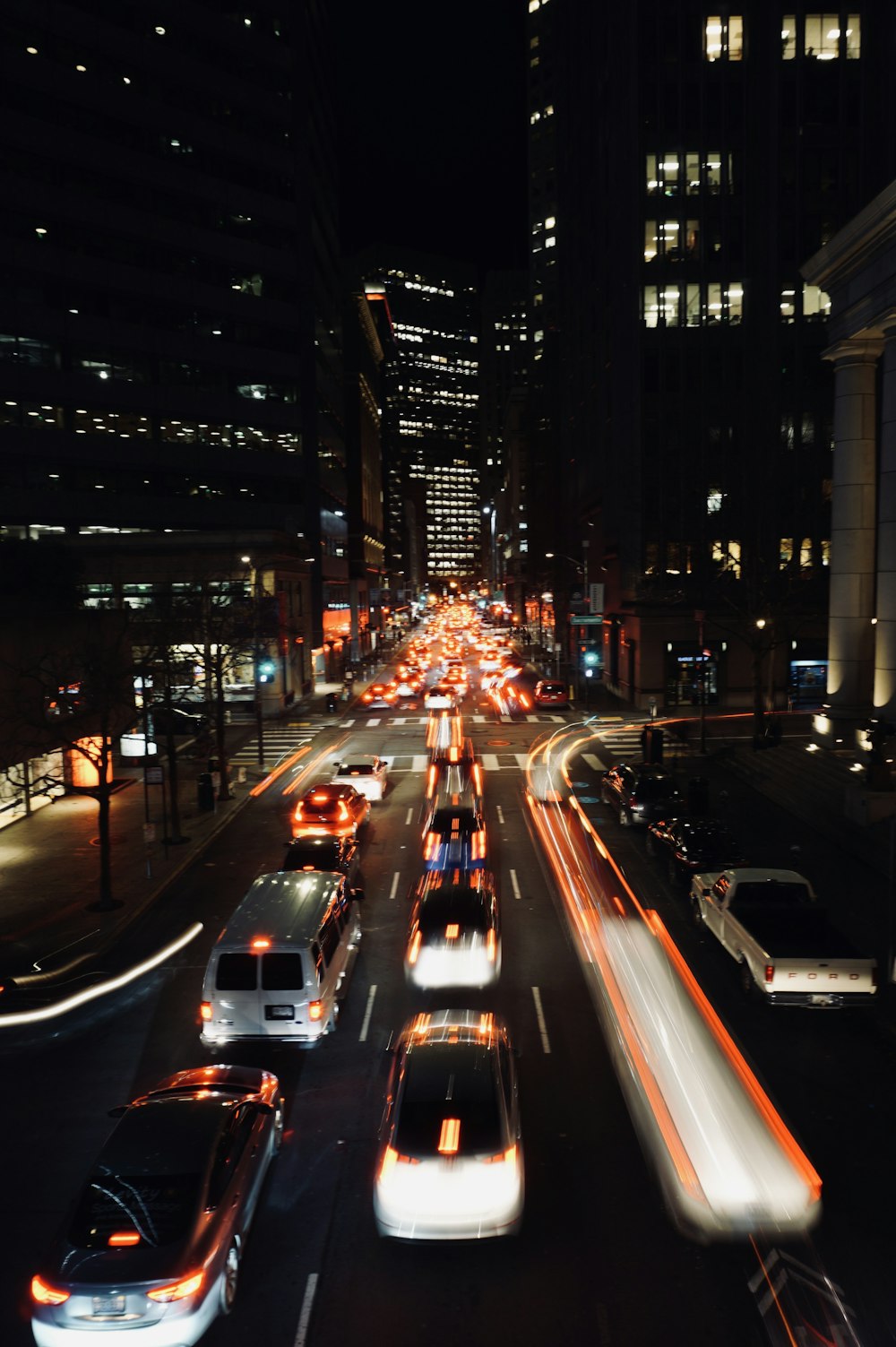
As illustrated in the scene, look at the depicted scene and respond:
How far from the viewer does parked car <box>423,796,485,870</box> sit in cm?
2006

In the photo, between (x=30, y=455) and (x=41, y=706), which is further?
(x=30, y=455)

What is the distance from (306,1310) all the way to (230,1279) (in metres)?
0.73

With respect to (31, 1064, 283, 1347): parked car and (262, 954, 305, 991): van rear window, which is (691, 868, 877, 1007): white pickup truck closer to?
(262, 954, 305, 991): van rear window

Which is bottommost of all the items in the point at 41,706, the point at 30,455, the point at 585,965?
the point at 585,965

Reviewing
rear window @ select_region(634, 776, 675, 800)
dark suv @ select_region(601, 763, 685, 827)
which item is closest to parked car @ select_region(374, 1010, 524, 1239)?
dark suv @ select_region(601, 763, 685, 827)

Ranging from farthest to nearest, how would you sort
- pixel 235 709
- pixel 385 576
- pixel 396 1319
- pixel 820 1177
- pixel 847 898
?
1. pixel 385 576
2. pixel 235 709
3. pixel 847 898
4. pixel 820 1177
5. pixel 396 1319

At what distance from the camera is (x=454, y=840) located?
2119 cm

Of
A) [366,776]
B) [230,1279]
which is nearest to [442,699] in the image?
[366,776]

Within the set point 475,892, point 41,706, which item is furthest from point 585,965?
point 41,706

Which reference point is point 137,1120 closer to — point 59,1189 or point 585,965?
point 59,1189

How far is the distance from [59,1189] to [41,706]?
1252 centimetres

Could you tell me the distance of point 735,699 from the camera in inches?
2087

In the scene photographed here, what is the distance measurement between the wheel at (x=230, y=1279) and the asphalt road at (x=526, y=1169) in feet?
0.42

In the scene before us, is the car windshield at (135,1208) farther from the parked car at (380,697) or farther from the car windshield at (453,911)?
the parked car at (380,697)
